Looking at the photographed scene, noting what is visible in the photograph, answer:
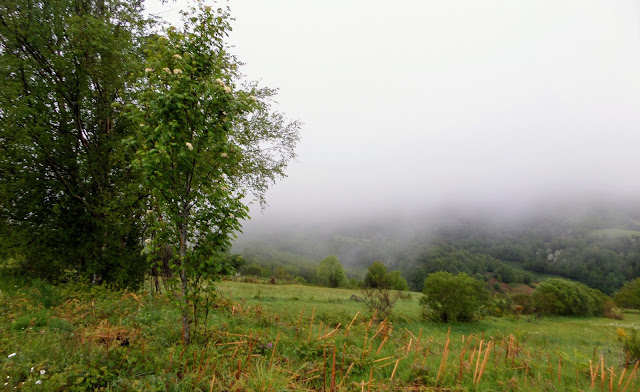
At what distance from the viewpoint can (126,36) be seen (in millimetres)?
11461

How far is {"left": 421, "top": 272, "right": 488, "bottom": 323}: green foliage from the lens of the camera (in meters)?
25.2

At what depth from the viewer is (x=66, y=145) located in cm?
1096

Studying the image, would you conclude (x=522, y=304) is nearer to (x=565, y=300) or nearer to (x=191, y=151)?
(x=565, y=300)

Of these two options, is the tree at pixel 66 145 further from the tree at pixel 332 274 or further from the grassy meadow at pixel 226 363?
the tree at pixel 332 274

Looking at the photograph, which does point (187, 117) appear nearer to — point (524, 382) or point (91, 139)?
point (524, 382)

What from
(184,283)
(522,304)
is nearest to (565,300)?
(522,304)

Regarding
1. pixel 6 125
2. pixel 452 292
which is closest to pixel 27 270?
pixel 6 125

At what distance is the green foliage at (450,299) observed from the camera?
25.2m

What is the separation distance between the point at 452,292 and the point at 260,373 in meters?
26.1

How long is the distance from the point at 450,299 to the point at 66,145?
3007 cm

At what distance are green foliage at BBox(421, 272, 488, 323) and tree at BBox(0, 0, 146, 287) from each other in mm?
24815

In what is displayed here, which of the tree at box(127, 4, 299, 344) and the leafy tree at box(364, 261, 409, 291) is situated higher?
the tree at box(127, 4, 299, 344)

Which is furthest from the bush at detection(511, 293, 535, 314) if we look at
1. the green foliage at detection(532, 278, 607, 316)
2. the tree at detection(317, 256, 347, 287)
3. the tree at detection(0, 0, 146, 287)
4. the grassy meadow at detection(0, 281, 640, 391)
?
the tree at detection(0, 0, 146, 287)

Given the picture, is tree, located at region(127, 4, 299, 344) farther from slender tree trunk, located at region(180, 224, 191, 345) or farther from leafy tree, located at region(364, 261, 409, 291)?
leafy tree, located at region(364, 261, 409, 291)
